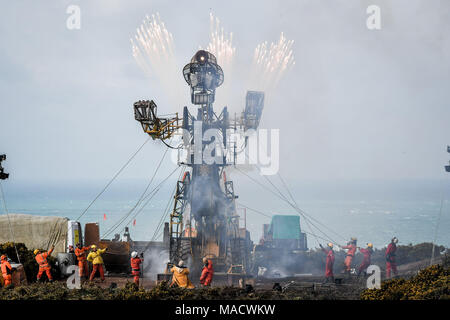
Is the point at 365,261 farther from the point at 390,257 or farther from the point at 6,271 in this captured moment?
the point at 6,271

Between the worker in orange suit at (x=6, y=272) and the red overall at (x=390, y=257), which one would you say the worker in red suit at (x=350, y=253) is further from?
the worker in orange suit at (x=6, y=272)

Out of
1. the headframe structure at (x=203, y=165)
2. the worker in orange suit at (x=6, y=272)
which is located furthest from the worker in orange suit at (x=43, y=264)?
the headframe structure at (x=203, y=165)

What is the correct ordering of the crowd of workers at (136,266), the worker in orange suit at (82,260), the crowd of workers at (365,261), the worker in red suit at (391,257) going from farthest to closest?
the worker in red suit at (391,257) → the crowd of workers at (365,261) → the worker in orange suit at (82,260) → the crowd of workers at (136,266)

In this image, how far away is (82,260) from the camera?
14.9m

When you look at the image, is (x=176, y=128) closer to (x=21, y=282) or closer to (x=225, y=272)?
(x=225, y=272)

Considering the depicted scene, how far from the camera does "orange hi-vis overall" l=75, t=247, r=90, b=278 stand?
14625 mm

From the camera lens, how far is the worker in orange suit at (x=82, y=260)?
14625 mm

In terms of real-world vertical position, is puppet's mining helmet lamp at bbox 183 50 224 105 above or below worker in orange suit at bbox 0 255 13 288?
above

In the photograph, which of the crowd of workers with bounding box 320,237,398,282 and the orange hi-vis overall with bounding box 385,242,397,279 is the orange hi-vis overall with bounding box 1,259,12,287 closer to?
the crowd of workers with bounding box 320,237,398,282

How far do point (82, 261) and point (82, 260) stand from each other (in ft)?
0.19

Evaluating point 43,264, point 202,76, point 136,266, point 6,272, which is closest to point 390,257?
point 136,266

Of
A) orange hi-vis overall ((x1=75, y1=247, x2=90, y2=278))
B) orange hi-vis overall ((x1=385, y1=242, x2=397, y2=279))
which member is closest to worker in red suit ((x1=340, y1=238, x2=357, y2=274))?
orange hi-vis overall ((x1=385, y1=242, x2=397, y2=279))

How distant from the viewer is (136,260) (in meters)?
13.9

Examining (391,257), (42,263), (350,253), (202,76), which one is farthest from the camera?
(202,76)
